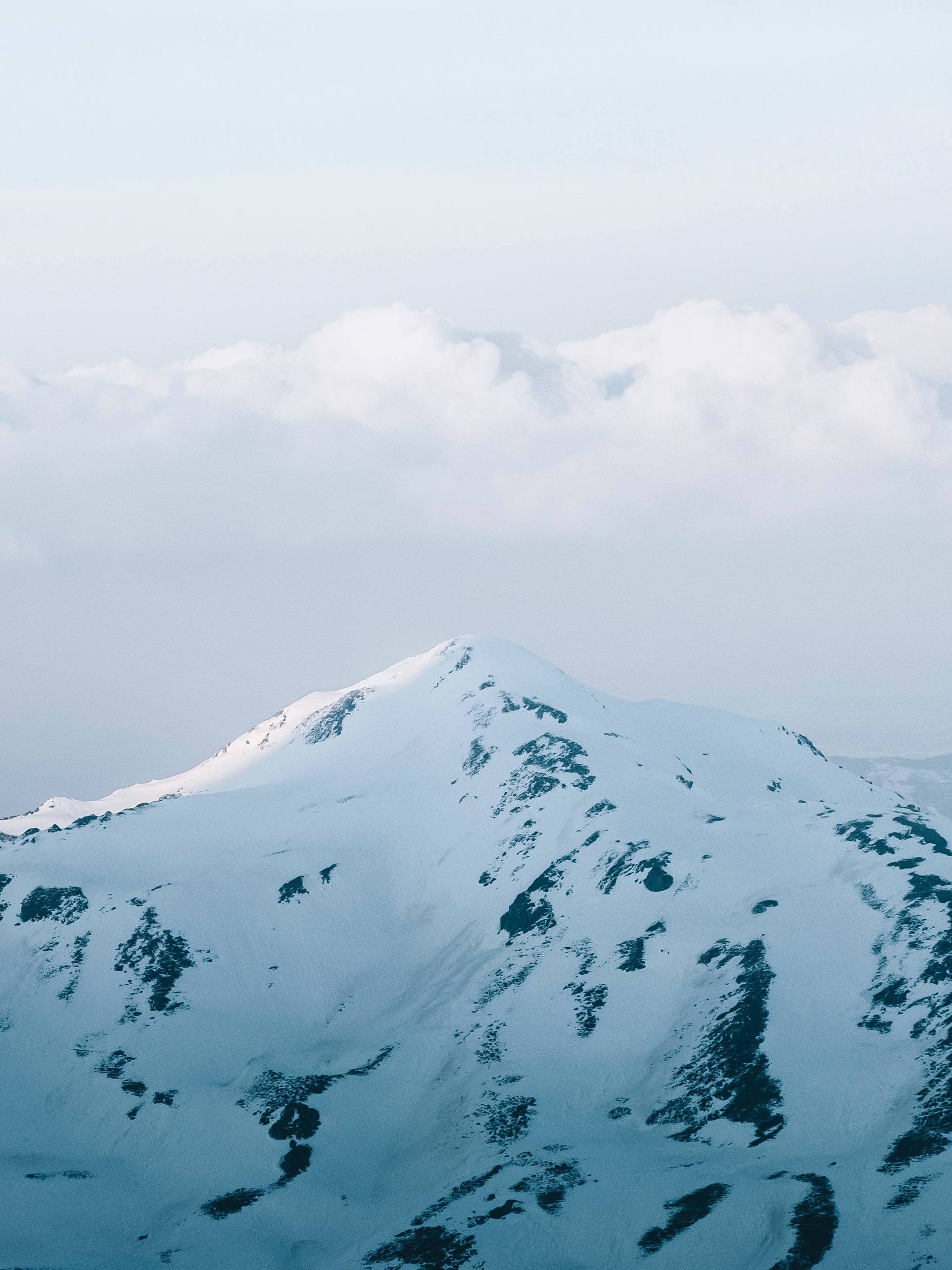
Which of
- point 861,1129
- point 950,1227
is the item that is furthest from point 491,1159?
point 950,1227

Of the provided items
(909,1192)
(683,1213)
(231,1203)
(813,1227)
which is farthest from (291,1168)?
(909,1192)

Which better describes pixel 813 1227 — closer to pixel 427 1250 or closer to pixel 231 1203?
pixel 427 1250

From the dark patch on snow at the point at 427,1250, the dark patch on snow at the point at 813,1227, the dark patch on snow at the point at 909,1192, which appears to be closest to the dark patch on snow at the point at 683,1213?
the dark patch on snow at the point at 813,1227

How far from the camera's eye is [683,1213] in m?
172

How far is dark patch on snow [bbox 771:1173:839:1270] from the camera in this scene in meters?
159

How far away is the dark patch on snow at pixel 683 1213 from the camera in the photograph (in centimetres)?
16912

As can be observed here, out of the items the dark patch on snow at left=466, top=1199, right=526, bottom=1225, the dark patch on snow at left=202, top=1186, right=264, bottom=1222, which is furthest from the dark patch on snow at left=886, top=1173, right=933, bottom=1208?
the dark patch on snow at left=202, top=1186, right=264, bottom=1222

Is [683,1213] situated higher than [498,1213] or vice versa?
[498,1213]

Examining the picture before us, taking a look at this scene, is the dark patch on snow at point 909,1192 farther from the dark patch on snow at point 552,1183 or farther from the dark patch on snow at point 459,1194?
the dark patch on snow at point 459,1194

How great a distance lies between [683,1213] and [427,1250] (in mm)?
32234

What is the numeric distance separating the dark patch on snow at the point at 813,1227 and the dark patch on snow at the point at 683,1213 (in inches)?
401

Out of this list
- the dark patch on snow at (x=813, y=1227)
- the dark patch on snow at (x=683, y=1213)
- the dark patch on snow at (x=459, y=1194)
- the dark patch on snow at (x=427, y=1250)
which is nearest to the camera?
the dark patch on snow at (x=813, y=1227)

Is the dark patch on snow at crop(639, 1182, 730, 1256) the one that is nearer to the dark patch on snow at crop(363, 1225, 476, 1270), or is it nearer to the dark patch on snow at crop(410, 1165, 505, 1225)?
the dark patch on snow at crop(363, 1225, 476, 1270)

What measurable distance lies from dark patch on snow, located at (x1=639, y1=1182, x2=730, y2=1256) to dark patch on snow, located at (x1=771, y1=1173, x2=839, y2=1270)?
33.4 feet
